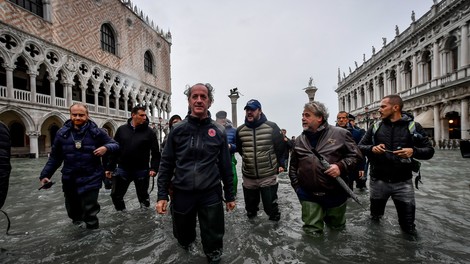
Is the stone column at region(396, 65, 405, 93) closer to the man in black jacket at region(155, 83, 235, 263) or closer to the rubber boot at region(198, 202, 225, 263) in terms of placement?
the man in black jacket at region(155, 83, 235, 263)

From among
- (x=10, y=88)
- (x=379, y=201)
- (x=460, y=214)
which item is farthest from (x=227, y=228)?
(x=10, y=88)

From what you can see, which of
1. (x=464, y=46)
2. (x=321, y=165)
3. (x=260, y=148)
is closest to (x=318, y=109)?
(x=321, y=165)

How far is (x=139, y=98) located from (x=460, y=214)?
31806 mm

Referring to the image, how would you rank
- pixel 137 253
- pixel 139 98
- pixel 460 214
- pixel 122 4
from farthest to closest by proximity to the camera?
pixel 139 98, pixel 122 4, pixel 460 214, pixel 137 253

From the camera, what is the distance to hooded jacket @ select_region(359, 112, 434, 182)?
106 inches

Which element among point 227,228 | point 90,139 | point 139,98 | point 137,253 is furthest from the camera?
point 139,98

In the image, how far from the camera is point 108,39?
25.1m

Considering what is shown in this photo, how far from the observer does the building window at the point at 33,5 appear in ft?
56.8

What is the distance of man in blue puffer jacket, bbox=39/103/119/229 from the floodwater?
1.52ft

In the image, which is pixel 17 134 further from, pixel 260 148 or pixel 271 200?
pixel 271 200

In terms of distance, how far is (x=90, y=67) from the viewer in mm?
22047

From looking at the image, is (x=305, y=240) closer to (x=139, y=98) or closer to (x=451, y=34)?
(x=451, y=34)

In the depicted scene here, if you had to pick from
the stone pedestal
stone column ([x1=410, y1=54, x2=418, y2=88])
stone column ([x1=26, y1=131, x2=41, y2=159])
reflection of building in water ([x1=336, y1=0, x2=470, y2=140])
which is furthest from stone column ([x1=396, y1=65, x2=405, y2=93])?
stone column ([x1=26, y1=131, x2=41, y2=159])

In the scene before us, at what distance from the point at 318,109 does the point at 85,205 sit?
130 inches
